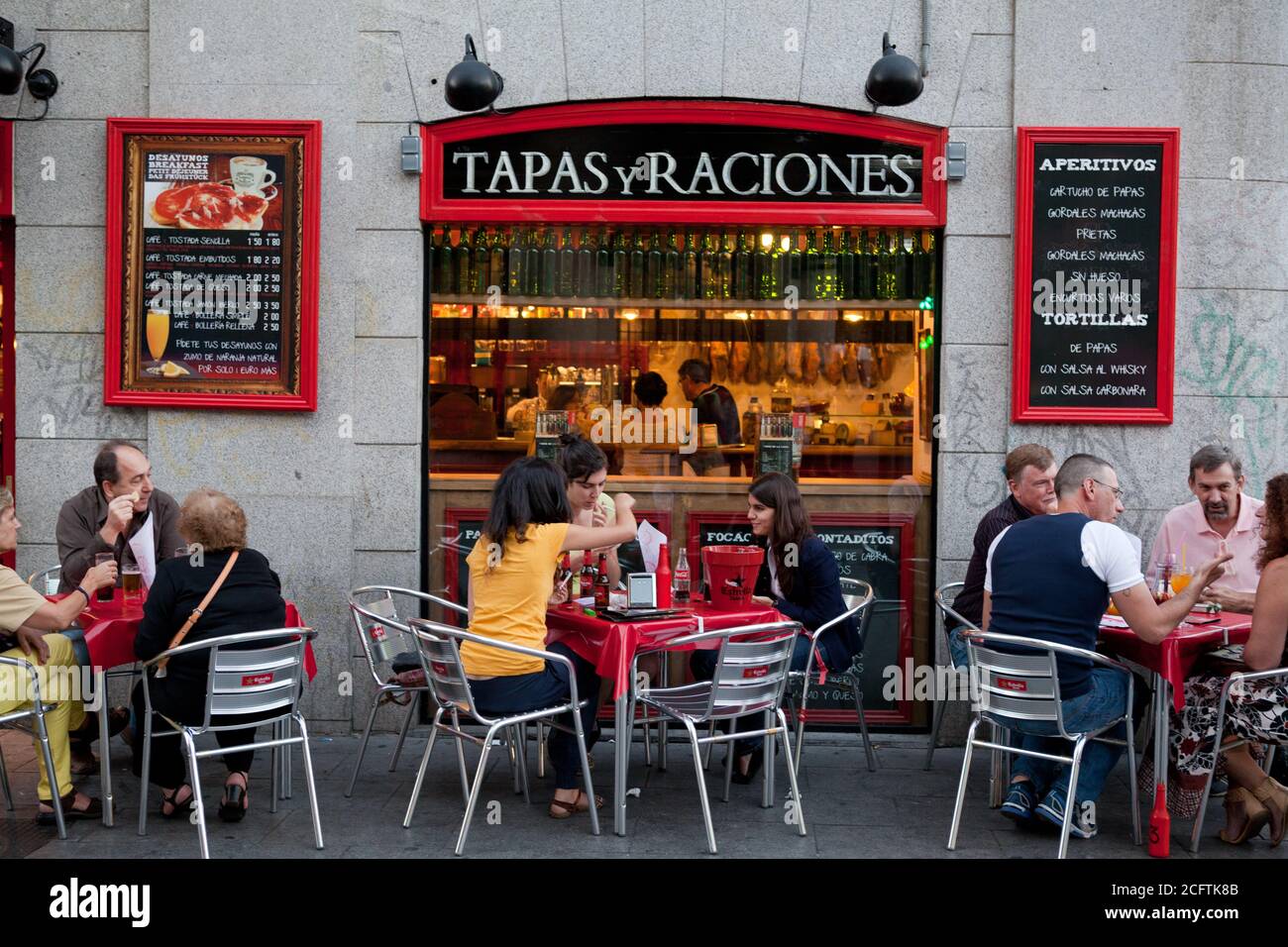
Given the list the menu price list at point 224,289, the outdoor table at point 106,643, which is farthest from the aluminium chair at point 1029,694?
the menu price list at point 224,289

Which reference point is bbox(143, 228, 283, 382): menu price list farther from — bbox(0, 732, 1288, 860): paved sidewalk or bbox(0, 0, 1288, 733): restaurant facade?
bbox(0, 732, 1288, 860): paved sidewalk

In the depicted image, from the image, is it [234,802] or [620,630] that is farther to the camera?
[234,802]

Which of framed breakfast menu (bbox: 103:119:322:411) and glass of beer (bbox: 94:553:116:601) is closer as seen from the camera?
glass of beer (bbox: 94:553:116:601)

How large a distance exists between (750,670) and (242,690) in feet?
6.55

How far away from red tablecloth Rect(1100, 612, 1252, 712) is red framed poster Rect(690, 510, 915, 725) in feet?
5.49

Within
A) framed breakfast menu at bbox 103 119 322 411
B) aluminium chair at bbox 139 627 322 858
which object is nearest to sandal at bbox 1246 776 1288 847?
aluminium chair at bbox 139 627 322 858

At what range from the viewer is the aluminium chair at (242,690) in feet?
16.3

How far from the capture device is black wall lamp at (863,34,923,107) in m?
6.40

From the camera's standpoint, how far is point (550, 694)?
5258 millimetres

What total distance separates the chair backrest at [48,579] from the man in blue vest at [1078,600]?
4129mm

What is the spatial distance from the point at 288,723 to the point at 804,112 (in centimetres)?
409

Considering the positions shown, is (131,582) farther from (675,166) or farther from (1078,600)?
(1078,600)

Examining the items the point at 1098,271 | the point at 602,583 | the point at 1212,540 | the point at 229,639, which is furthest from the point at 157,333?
the point at 1212,540

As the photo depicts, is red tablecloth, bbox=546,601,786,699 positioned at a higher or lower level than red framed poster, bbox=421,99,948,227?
lower
